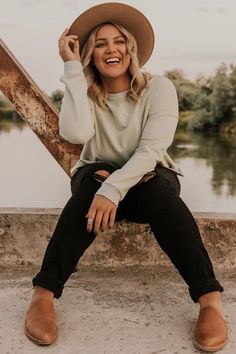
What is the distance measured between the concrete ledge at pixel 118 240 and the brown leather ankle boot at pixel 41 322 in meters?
0.69

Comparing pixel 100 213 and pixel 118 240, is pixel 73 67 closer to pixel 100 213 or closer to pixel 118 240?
pixel 100 213

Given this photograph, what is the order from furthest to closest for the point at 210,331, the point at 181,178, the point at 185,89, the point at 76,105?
the point at 185,89 → the point at 181,178 → the point at 76,105 → the point at 210,331

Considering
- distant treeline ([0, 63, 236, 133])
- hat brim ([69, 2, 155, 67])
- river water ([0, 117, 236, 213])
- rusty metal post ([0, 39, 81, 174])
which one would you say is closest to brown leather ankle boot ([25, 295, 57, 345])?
rusty metal post ([0, 39, 81, 174])

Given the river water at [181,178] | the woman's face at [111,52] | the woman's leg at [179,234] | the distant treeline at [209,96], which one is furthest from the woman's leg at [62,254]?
the distant treeline at [209,96]

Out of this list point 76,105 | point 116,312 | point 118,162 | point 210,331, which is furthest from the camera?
point 118,162

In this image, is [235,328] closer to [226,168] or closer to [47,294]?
[47,294]

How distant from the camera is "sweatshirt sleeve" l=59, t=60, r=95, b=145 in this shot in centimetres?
238

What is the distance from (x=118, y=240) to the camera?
2.80 meters

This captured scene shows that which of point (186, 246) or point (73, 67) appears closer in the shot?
point (186, 246)

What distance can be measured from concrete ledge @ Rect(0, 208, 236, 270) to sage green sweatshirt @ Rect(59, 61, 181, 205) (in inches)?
16.7

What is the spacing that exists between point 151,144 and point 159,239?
400mm

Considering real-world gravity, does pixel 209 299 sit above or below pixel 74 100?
below

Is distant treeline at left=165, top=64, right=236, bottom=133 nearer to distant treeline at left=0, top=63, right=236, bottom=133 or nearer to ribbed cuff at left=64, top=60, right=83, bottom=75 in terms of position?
distant treeline at left=0, top=63, right=236, bottom=133

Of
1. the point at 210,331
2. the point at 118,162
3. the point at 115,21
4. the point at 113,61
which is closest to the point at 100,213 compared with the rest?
the point at 118,162
